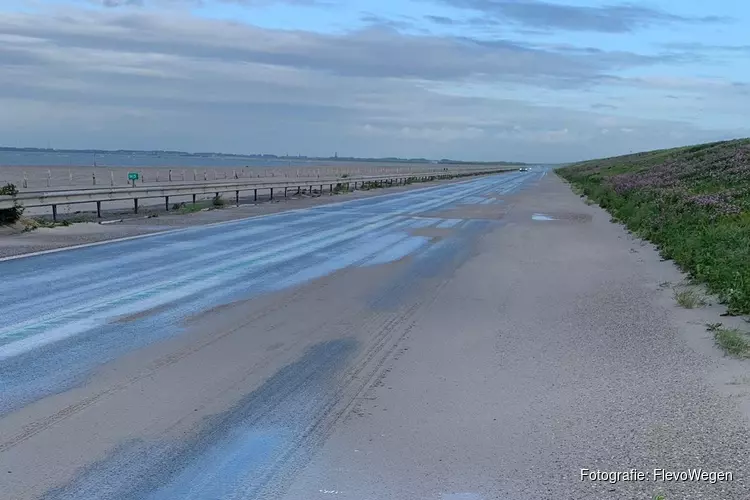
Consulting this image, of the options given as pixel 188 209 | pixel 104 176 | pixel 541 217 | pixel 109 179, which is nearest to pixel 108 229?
pixel 188 209

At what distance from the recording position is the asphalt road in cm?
479

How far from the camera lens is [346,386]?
6.61m

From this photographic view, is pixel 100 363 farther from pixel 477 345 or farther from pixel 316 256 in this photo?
pixel 316 256

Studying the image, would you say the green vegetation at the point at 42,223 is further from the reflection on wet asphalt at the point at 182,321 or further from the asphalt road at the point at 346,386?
the asphalt road at the point at 346,386

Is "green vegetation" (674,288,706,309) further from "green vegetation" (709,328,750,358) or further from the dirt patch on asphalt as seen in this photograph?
→ the dirt patch on asphalt

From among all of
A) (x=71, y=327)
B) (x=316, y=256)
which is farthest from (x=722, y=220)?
(x=71, y=327)

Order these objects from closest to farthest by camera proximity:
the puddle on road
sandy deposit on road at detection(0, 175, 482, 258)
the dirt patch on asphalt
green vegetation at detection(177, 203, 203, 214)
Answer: sandy deposit on road at detection(0, 175, 482, 258) < green vegetation at detection(177, 203, 203, 214) < the dirt patch on asphalt < the puddle on road

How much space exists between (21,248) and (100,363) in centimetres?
924

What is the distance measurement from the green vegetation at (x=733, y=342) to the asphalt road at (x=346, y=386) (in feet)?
0.97

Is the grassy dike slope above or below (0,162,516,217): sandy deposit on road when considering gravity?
above

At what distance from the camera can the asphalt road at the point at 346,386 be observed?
4.79 metres

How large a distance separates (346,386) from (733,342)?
393cm

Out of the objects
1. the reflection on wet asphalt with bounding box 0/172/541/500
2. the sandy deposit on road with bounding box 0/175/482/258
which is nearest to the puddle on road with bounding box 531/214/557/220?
the reflection on wet asphalt with bounding box 0/172/541/500

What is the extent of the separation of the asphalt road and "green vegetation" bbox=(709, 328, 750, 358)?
30 cm
